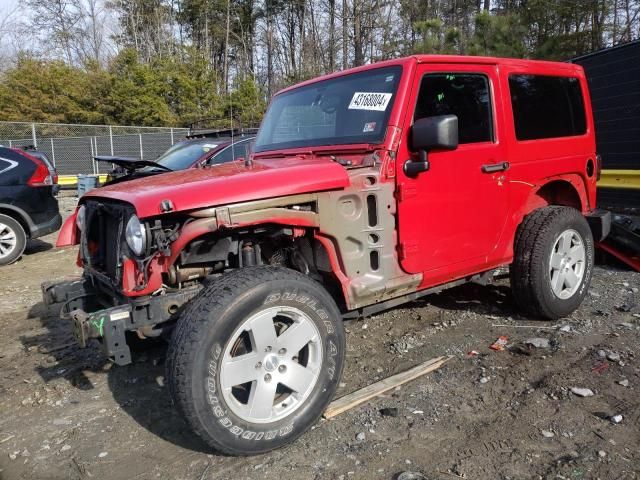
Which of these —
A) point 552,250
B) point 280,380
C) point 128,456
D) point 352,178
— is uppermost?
point 352,178

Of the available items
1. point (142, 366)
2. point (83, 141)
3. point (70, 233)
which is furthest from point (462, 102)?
point (83, 141)

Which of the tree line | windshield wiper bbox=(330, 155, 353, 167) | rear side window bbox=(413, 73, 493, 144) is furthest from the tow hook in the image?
the tree line

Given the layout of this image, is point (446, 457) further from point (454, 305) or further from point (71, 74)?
point (71, 74)

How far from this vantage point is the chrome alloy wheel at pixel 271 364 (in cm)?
259

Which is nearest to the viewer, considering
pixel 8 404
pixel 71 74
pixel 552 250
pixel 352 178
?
pixel 352 178

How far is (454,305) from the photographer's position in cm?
483

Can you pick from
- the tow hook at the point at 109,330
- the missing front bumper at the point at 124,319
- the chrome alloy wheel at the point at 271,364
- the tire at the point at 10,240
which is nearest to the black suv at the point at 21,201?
the tire at the point at 10,240

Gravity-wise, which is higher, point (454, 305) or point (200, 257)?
point (200, 257)

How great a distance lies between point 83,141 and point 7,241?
16.3m

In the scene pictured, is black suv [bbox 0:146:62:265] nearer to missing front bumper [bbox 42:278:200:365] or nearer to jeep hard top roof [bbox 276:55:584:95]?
jeep hard top roof [bbox 276:55:584:95]

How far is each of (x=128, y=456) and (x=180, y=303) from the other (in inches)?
34.8

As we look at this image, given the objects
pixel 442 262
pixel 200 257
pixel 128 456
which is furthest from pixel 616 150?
pixel 128 456

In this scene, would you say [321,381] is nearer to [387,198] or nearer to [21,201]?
[387,198]

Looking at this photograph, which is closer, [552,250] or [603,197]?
→ [552,250]
